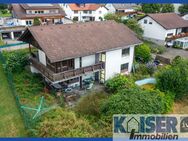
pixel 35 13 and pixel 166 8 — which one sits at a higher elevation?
pixel 166 8

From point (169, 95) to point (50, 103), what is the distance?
9288 mm

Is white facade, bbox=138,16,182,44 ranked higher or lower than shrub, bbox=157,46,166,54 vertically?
higher

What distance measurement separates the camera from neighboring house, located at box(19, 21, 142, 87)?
651 inches

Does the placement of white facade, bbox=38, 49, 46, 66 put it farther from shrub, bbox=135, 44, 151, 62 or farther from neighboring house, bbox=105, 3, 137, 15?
neighboring house, bbox=105, 3, 137, 15

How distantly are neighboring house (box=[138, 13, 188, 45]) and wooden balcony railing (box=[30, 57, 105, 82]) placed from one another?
1721cm

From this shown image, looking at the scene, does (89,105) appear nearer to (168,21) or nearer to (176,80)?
(176,80)

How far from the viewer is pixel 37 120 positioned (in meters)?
13.2

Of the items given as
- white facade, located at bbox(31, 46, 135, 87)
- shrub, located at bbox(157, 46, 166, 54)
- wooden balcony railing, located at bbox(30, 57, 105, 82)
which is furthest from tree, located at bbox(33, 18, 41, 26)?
shrub, located at bbox(157, 46, 166, 54)

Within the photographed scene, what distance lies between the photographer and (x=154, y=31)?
33.4 metres

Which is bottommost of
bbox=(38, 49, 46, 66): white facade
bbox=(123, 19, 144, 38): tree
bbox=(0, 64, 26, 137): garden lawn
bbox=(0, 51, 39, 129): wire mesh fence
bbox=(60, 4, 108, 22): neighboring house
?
bbox=(0, 64, 26, 137): garden lawn

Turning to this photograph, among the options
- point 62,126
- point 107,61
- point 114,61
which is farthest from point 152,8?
point 62,126

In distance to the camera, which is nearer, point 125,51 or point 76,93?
point 76,93

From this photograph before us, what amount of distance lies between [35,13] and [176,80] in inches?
1065

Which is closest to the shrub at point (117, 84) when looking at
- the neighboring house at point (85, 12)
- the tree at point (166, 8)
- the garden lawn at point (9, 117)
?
the garden lawn at point (9, 117)
